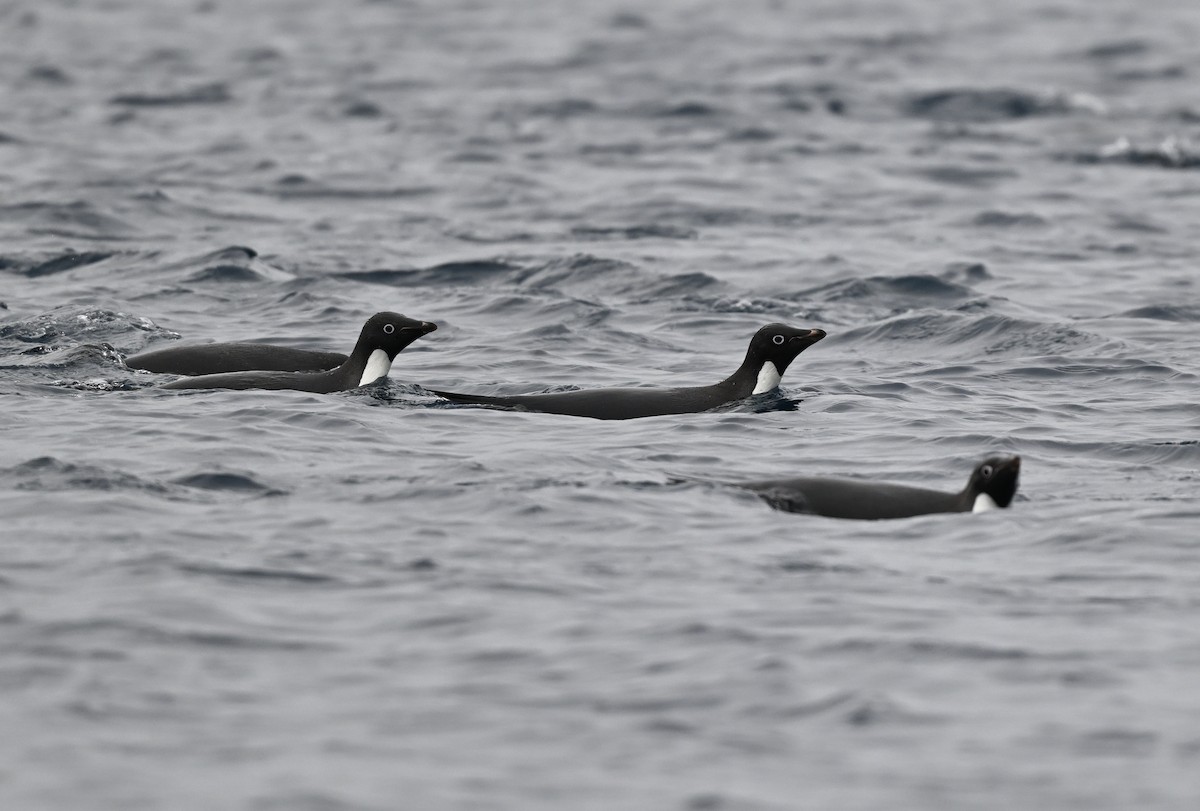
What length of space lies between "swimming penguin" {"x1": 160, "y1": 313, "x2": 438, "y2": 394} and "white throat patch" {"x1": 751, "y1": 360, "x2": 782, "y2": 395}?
2.81 metres

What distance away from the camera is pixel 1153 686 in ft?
30.6

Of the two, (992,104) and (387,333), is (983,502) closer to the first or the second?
(387,333)

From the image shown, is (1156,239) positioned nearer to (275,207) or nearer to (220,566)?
(275,207)

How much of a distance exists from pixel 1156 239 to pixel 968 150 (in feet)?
22.7

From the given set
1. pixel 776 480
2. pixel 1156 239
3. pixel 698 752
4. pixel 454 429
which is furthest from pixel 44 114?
pixel 698 752

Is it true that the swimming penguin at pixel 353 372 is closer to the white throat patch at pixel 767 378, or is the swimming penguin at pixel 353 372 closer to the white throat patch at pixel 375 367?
the white throat patch at pixel 375 367

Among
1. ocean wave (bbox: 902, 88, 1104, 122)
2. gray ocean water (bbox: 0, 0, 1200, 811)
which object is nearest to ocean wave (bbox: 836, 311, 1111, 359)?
gray ocean water (bbox: 0, 0, 1200, 811)

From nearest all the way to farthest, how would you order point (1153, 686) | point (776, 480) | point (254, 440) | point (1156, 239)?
point (1153, 686)
point (776, 480)
point (254, 440)
point (1156, 239)

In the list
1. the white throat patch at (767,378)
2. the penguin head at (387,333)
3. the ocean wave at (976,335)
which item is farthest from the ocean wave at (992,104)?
the penguin head at (387,333)

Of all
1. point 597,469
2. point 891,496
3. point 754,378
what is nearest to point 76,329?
point 754,378

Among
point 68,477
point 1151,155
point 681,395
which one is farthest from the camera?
point 1151,155

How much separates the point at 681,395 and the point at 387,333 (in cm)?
259

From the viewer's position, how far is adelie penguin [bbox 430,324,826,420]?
14906 mm

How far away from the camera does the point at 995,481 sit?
1199cm
